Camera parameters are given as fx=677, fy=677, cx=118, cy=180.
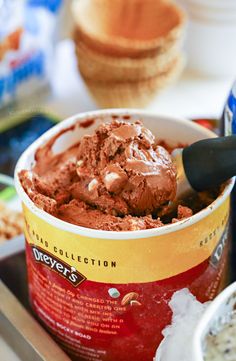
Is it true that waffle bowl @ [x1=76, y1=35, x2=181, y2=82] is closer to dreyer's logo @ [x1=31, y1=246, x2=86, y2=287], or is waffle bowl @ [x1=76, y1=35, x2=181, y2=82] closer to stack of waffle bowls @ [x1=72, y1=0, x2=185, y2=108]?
stack of waffle bowls @ [x1=72, y1=0, x2=185, y2=108]

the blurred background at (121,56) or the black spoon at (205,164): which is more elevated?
the black spoon at (205,164)

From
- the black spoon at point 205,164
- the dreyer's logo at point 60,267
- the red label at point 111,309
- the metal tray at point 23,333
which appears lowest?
the metal tray at point 23,333

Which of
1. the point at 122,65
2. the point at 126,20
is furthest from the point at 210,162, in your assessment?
the point at 126,20

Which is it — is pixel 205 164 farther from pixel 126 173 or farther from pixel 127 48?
pixel 127 48

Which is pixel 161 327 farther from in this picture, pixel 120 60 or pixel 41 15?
pixel 41 15

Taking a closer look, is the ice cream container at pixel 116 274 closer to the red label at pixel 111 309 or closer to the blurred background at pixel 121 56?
the red label at pixel 111 309

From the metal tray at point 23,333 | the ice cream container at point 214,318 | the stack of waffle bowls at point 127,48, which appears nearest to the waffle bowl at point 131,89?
the stack of waffle bowls at point 127,48
